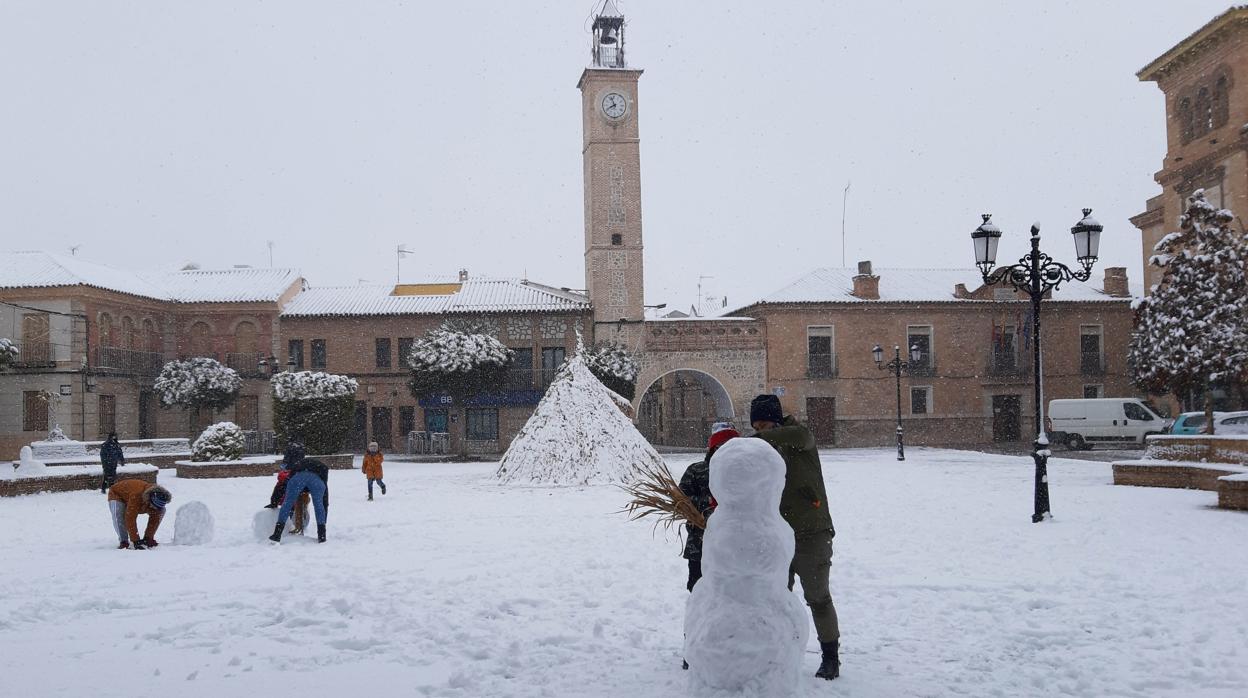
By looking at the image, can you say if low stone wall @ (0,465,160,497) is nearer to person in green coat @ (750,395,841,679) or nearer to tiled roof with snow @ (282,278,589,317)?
person in green coat @ (750,395,841,679)

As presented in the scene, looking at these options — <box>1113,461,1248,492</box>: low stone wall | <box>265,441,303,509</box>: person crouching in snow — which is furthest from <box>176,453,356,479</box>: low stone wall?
<box>1113,461,1248,492</box>: low stone wall

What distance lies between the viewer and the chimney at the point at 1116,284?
126ft

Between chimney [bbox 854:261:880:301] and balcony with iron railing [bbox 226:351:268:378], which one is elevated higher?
chimney [bbox 854:261:880:301]

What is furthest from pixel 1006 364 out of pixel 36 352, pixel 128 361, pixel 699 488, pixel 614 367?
pixel 36 352

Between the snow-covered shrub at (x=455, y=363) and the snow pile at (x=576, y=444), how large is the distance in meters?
12.5

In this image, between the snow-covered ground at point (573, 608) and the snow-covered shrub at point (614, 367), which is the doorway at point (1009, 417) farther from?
the snow-covered ground at point (573, 608)

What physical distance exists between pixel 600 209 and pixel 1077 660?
2942 cm

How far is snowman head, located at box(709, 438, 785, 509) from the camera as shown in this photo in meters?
4.42

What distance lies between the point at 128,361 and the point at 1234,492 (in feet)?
109

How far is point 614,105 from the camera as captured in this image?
34031 millimetres

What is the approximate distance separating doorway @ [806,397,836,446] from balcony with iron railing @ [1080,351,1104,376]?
10.1 meters

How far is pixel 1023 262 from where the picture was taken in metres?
11.6

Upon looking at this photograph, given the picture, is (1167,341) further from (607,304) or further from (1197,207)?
(607,304)

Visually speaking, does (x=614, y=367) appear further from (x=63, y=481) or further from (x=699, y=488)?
(x=699, y=488)
